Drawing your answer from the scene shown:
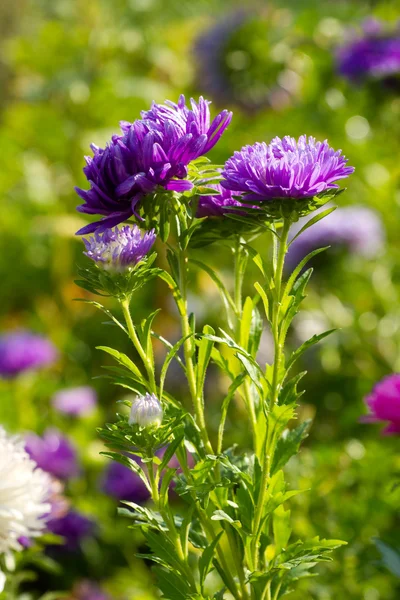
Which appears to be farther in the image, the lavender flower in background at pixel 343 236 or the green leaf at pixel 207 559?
the lavender flower in background at pixel 343 236

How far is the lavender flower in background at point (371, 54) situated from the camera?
1.30m

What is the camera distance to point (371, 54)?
4.46 ft

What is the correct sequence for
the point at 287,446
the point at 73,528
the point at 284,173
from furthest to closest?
the point at 73,528 < the point at 287,446 < the point at 284,173

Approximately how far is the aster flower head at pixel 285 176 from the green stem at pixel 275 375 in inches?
0.6

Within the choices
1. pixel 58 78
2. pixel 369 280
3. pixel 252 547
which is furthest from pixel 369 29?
pixel 252 547

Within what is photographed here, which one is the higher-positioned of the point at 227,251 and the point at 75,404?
the point at 227,251

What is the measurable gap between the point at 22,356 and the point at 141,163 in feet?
3.18

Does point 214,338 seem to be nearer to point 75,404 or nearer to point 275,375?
point 275,375

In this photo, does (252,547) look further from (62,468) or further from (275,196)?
(62,468)

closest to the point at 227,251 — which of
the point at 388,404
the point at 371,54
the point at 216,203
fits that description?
the point at 371,54

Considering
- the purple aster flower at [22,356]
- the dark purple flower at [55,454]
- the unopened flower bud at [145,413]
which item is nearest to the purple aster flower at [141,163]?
the unopened flower bud at [145,413]

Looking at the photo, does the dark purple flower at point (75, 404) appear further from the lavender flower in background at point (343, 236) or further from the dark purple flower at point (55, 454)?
the lavender flower in background at point (343, 236)

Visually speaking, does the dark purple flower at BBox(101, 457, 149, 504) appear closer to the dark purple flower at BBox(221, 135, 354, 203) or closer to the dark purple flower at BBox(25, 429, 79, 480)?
the dark purple flower at BBox(25, 429, 79, 480)


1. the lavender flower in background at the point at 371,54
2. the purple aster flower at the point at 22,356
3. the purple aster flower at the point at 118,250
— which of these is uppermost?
the lavender flower in background at the point at 371,54
